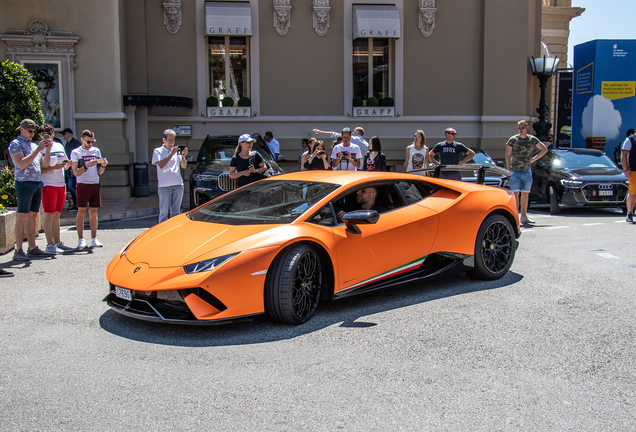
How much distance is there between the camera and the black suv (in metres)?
10.5

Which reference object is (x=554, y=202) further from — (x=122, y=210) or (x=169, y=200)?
(x=122, y=210)

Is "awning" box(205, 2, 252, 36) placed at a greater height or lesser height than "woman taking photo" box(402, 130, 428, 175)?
greater

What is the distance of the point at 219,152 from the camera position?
12.0m

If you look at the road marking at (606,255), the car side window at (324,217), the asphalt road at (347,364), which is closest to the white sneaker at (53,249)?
the asphalt road at (347,364)

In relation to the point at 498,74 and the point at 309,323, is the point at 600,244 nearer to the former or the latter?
the point at 309,323

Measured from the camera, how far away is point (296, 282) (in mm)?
4535

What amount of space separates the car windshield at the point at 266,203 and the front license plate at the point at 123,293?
0.99m

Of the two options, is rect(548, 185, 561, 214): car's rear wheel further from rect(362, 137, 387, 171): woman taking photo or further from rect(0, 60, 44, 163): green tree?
rect(0, 60, 44, 163): green tree

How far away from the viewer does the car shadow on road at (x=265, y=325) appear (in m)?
4.29

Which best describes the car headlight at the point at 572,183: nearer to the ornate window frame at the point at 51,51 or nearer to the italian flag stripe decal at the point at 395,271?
the italian flag stripe decal at the point at 395,271

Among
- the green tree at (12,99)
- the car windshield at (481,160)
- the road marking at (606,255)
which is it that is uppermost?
the green tree at (12,99)

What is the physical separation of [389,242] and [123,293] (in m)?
2.25

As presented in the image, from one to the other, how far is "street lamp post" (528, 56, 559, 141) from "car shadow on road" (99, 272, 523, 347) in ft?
44.6

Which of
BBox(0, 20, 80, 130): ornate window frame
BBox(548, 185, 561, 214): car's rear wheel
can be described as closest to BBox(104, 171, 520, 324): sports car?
BBox(548, 185, 561, 214): car's rear wheel
